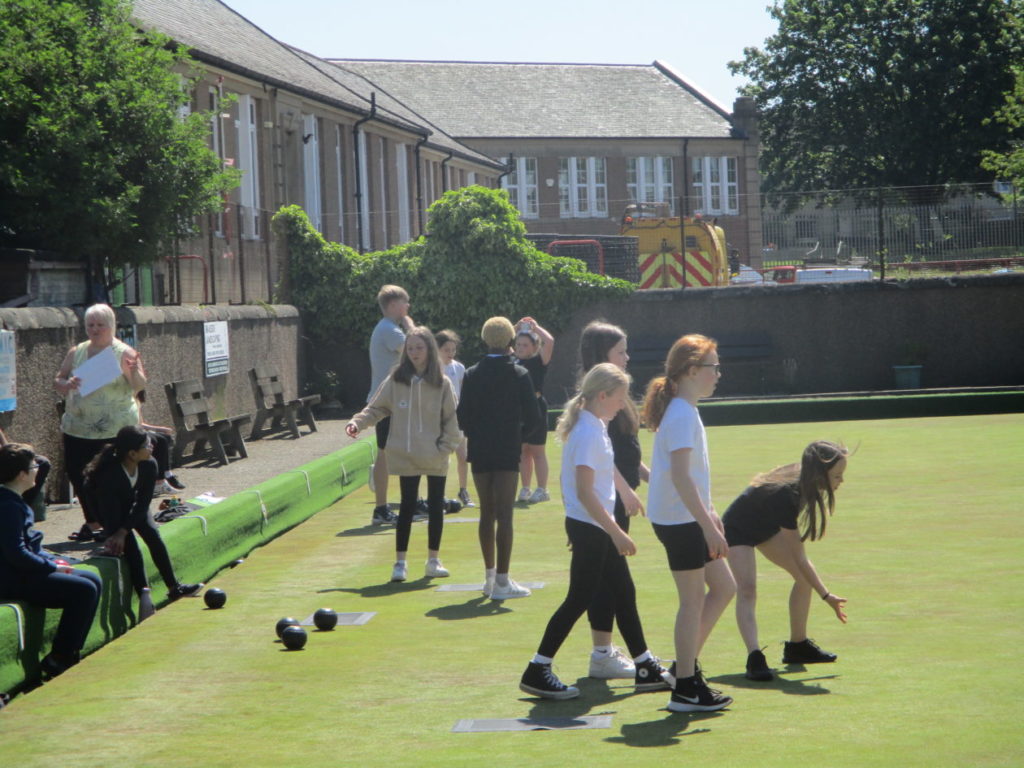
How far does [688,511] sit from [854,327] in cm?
2282

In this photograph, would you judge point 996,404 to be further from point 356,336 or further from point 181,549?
point 181,549

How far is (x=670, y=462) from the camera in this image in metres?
5.94

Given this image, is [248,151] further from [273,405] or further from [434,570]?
[434,570]

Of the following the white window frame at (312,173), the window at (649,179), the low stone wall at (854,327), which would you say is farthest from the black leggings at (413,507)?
the window at (649,179)

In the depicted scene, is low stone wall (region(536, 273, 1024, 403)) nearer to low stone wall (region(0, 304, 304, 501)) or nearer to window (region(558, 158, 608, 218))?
low stone wall (region(0, 304, 304, 501))

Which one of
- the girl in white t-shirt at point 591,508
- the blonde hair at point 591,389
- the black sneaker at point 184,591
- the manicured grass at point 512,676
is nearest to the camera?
the manicured grass at point 512,676

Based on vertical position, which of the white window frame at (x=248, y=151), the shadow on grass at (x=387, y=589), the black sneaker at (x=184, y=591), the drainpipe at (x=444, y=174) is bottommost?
the shadow on grass at (x=387, y=589)

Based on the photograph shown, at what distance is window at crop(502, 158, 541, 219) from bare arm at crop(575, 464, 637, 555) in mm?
49710

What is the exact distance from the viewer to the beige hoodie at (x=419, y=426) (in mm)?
9266

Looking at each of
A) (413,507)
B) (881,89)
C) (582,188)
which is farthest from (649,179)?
(413,507)

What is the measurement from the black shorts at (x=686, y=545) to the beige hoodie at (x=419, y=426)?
3.50 m

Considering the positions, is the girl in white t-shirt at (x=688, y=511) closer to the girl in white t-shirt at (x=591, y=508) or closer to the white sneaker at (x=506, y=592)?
the girl in white t-shirt at (x=591, y=508)

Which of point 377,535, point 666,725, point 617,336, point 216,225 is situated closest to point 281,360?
point 216,225

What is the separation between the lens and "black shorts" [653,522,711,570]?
594cm
